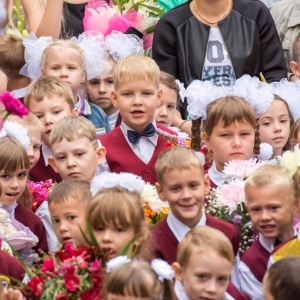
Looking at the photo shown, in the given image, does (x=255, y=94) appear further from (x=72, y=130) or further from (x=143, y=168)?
(x=72, y=130)

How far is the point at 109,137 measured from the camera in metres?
8.15

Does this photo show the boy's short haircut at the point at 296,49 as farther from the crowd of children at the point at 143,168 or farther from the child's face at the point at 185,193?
the child's face at the point at 185,193

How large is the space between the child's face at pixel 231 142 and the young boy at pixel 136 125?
0.45m

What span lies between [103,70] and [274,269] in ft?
13.3

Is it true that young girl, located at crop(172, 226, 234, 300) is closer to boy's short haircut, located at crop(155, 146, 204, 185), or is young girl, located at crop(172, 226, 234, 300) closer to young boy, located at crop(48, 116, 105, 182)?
boy's short haircut, located at crop(155, 146, 204, 185)

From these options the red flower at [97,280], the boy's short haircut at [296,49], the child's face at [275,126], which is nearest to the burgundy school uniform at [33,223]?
the red flower at [97,280]

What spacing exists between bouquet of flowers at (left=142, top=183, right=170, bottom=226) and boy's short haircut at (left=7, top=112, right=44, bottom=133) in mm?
1057

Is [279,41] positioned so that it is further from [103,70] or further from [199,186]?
[199,186]

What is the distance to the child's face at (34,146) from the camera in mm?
7829

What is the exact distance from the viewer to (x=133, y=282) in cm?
548

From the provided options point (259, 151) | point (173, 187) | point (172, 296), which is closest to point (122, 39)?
point (259, 151)

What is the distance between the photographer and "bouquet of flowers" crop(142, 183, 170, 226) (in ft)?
23.9

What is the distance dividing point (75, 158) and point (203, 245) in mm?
1816

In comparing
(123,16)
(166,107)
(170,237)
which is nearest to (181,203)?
(170,237)
